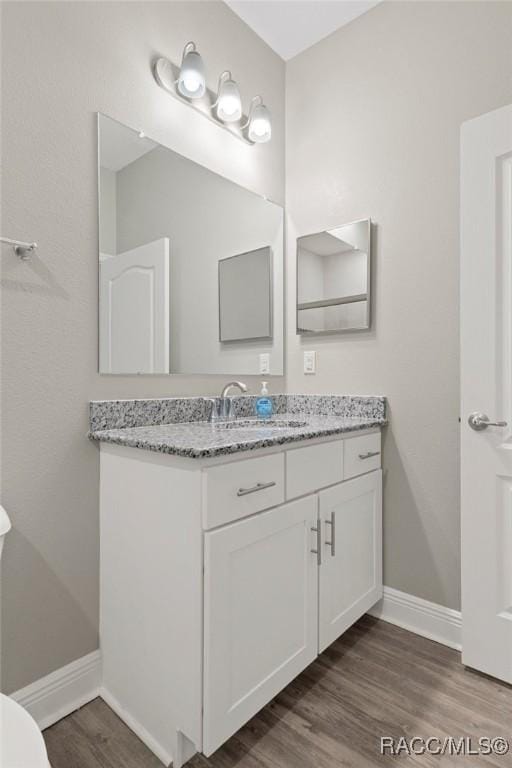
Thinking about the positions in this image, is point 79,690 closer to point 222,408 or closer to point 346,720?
point 346,720

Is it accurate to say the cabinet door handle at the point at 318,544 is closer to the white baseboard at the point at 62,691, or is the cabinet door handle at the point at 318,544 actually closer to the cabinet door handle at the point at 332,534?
the cabinet door handle at the point at 332,534

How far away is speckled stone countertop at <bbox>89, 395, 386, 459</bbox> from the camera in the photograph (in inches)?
45.1

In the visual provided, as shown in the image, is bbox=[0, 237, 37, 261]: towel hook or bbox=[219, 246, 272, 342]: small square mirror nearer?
bbox=[0, 237, 37, 261]: towel hook

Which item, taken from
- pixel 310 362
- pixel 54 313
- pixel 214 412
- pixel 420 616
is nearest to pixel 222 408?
pixel 214 412

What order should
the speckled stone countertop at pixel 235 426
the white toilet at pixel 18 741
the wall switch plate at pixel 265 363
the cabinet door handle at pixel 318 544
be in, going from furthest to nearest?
the wall switch plate at pixel 265 363
the cabinet door handle at pixel 318 544
the speckled stone countertop at pixel 235 426
the white toilet at pixel 18 741

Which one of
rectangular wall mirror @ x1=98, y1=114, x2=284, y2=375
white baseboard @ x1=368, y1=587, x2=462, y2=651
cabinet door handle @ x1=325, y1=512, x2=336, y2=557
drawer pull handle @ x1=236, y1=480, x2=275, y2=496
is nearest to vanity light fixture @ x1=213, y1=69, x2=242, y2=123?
rectangular wall mirror @ x1=98, y1=114, x2=284, y2=375

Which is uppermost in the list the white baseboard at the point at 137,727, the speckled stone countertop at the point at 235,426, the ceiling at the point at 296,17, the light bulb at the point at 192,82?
the ceiling at the point at 296,17

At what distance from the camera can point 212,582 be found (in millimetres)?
1066

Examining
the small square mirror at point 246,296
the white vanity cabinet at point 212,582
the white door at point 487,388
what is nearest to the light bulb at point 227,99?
the small square mirror at point 246,296

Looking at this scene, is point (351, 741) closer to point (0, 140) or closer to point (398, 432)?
point (398, 432)

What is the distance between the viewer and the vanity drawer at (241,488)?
107 centimetres

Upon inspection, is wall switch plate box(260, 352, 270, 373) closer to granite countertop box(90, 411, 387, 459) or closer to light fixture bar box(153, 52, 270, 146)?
granite countertop box(90, 411, 387, 459)

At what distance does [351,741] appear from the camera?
1.23m

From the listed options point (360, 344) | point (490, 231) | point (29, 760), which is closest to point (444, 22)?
point (490, 231)
